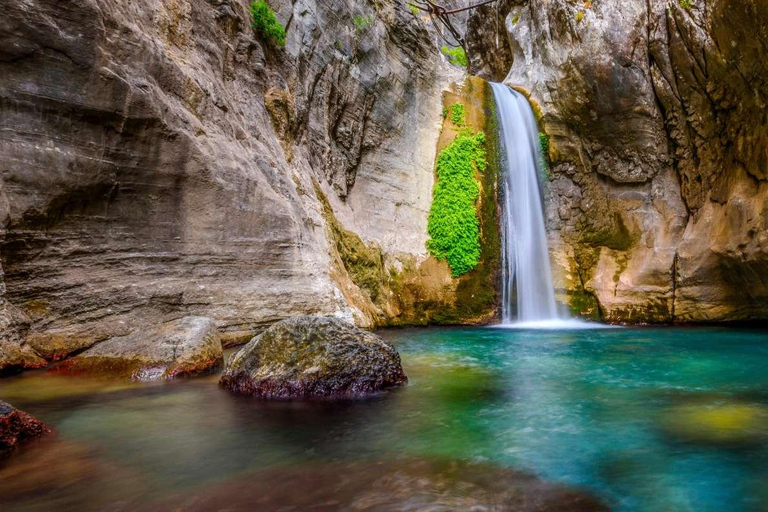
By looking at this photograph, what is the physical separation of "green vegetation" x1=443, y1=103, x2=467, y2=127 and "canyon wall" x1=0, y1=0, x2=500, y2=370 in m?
4.10

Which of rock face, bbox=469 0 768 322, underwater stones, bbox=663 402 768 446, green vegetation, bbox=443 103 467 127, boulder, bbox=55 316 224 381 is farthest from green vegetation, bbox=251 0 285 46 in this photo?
underwater stones, bbox=663 402 768 446

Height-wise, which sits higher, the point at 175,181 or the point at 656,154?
the point at 656,154

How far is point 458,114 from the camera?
53.6ft

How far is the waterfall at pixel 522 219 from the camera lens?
14.1 m

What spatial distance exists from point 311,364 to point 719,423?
3806 mm

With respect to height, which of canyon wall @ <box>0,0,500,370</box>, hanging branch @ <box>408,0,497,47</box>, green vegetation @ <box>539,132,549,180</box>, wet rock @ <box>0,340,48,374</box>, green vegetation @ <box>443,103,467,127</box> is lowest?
wet rock @ <box>0,340,48,374</box>

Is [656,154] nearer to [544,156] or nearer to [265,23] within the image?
[544,156]

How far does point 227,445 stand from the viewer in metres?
3.95

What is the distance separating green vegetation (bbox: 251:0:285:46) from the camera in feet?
38.0

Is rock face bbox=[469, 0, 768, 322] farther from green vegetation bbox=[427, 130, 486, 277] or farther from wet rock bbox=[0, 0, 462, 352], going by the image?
wet rock bbox=[0, 0, 462, 352]

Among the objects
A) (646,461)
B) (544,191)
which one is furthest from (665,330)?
(646,461)

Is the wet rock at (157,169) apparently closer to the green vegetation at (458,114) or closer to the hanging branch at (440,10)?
the hanging branch at (440,10)

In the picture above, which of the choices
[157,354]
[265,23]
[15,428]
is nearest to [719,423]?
[15,428]

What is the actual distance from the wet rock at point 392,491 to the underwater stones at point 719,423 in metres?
1.67
